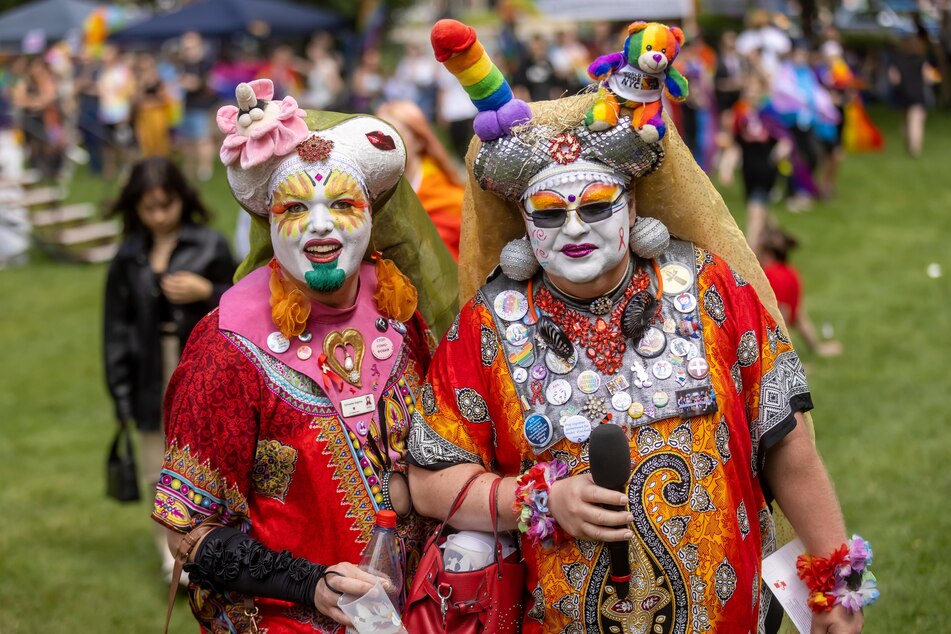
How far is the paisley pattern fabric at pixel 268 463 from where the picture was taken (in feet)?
10.2

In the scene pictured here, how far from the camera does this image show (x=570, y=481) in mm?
2865

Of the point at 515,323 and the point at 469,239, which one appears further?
the point at 469,239

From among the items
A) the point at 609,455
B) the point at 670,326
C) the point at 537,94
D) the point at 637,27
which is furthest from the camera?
the point at 537,94

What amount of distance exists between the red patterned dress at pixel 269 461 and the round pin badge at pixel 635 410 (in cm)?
64

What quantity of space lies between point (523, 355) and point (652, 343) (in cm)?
31

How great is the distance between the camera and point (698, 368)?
2.94m

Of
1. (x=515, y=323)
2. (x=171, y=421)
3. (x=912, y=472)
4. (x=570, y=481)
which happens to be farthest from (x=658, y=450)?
(x=912, y=472)

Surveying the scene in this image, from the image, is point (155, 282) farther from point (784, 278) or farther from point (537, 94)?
point (537, 94)

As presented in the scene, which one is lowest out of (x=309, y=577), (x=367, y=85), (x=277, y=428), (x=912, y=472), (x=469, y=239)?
(x=367, y=85)

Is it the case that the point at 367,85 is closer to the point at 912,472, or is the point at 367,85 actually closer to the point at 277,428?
the point at 912,472

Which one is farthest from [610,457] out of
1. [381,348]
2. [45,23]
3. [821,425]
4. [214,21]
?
[45,23]

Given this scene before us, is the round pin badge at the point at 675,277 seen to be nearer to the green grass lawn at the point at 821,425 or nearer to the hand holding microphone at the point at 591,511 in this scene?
the hand holding microphone at the point at 591,511

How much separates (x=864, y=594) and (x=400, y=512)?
1.16 meters

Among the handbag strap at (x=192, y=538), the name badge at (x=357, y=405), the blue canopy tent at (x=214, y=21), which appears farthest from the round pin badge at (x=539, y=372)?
the blue canopy tent at (x=214, y=21)
